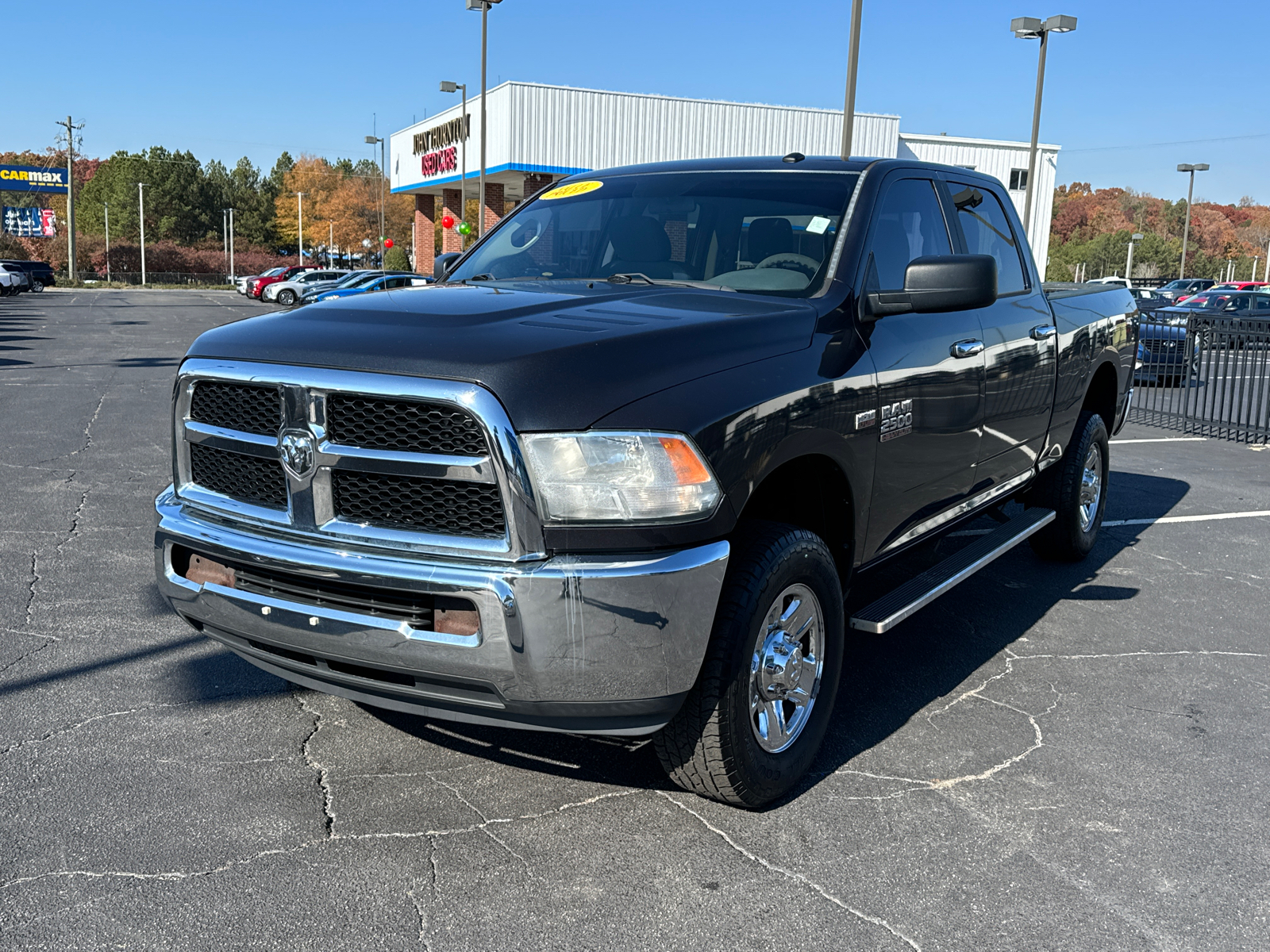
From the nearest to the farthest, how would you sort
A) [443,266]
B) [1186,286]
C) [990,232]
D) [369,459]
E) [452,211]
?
[369,459], [443,266], [990,232], [452,211], [1186,286]

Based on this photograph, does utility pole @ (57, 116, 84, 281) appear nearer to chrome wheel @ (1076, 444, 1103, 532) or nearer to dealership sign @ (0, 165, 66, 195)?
dealership sign @ (0, 165, 66, 195)

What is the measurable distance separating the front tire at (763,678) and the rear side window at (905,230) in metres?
1.28

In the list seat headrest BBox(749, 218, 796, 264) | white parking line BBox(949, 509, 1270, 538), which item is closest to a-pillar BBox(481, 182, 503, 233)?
white parking line BBox(949, 509, 1270, 538)

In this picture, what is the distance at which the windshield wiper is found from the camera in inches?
158

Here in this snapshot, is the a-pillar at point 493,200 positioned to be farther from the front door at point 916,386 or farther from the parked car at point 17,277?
the front door at point 916,386

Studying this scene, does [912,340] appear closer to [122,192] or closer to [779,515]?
[779,515]

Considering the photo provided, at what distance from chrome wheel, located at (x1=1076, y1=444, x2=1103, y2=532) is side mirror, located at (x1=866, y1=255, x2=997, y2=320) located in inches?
115

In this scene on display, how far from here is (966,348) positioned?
4422 mm

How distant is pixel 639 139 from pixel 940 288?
35589 millimetres

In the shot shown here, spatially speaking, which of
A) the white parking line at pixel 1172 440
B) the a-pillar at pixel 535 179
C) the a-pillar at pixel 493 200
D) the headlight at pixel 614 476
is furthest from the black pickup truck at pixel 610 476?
the a-pillar at pixel 493 200

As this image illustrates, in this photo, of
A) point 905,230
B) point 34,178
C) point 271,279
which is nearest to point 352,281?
point 271,279

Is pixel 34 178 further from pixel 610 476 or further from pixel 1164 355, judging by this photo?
pixel 610 476

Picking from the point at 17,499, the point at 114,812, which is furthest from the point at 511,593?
the point at 17,499

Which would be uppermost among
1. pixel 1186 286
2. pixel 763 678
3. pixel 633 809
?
Result: pixel 1186 286
